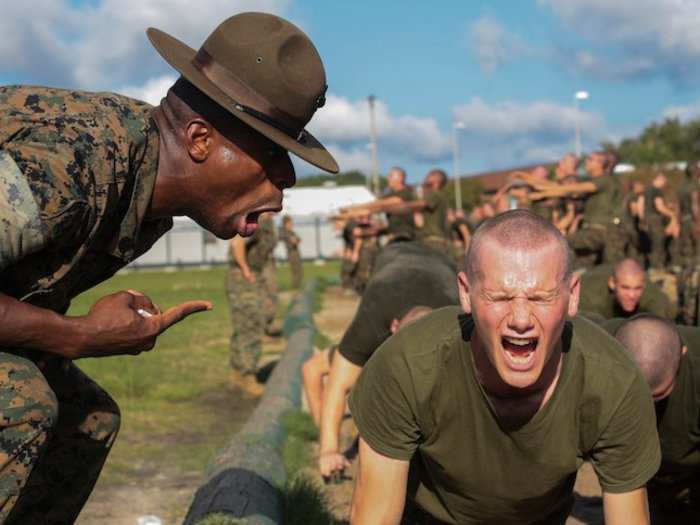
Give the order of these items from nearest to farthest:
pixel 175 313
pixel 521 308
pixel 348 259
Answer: pixel 175 313 < pixel 521 308 < pixel 348 259

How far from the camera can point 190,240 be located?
52812 mm

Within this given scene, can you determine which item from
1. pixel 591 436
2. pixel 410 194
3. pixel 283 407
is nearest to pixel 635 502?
pixel 591 436

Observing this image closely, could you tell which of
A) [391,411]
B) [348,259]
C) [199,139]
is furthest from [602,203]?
[199,139]

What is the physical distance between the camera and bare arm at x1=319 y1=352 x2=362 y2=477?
6.00 m

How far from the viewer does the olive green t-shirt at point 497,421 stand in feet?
12.3

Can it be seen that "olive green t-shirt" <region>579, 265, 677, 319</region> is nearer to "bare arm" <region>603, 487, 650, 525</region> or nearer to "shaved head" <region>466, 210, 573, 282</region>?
"bare arm" <region>603, 487, 650, 525</region>

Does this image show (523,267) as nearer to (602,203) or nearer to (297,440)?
(297,440)

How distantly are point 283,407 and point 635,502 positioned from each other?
474 cm

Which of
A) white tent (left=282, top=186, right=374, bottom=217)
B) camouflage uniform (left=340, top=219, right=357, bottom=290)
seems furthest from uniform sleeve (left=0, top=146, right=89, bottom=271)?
white tent (left=282, top=186, right=374, bottom=217)

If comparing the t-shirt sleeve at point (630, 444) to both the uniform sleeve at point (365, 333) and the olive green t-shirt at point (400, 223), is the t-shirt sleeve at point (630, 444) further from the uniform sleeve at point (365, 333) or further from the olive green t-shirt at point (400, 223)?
the olive green t-shirt at point (400, 223)

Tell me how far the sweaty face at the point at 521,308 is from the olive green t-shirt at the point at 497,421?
22 centimetres

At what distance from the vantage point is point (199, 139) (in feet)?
10.5

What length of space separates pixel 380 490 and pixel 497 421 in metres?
0.48

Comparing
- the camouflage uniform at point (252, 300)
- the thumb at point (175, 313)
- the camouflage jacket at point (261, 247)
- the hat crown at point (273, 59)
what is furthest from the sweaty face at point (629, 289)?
the camouflage jacket at point (261, 247)
